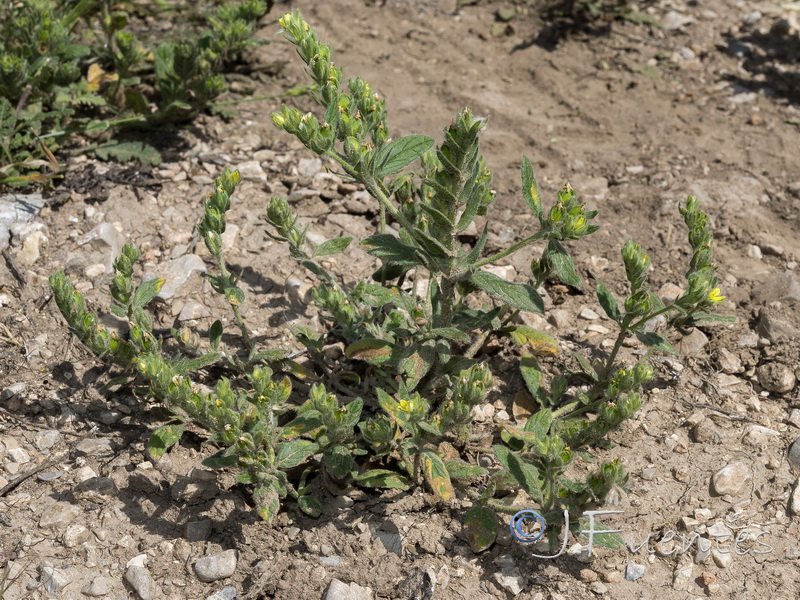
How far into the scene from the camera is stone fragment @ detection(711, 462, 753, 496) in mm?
3195

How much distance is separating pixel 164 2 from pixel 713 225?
167 inches

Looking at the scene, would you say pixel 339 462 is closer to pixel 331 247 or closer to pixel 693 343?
pixel 331 247

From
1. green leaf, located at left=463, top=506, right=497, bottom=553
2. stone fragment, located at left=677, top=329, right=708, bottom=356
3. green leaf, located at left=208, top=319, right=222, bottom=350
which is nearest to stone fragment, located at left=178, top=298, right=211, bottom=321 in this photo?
green leaf, located at left=208, top=319, right=222, bottom=350

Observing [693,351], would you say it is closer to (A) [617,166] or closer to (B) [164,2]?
(A) [617,166]

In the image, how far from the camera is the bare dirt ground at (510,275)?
299 cm

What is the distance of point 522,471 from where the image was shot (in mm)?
2936

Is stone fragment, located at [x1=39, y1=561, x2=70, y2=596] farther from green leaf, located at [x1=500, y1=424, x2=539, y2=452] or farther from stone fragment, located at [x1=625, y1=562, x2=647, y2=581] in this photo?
stone fragment, located at [x1=625, y1=562, x2=647, y2=581]

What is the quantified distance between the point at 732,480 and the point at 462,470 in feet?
3.57

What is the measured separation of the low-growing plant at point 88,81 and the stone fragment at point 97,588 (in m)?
2.37

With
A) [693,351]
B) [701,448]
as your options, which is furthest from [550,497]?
[693,351]

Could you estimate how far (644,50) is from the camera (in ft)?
19.9

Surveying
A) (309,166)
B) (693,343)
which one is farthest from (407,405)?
(309,166)

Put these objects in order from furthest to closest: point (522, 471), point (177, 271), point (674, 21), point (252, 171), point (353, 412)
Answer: point (674, 21)
point (252, 171)
point (177, 271)
point (353, 412)
point (522, 471)

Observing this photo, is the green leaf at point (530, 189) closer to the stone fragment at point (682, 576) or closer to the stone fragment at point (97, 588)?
the stone fragment at point (682, 576)
